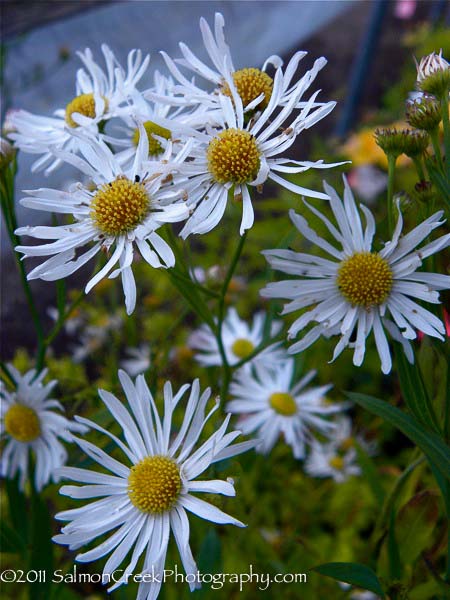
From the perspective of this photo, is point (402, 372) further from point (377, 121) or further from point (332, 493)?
point (377, 121)

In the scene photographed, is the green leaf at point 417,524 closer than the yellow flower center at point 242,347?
Yes

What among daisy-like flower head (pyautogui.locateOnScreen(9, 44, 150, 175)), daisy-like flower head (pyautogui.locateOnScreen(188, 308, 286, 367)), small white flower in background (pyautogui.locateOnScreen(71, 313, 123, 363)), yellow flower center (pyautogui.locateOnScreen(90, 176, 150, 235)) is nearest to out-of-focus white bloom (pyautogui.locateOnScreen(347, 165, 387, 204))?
daisy-like flower head (pyautogui.locateOnScreen(188, 308, 286, 367))

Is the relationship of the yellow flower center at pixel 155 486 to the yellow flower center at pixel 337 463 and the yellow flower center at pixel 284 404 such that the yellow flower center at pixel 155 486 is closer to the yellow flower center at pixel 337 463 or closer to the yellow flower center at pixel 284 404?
the yellow flower center at pixel 284 404

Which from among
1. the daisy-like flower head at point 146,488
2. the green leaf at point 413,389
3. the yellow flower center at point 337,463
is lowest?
the daisy-like flower head at point 146,488

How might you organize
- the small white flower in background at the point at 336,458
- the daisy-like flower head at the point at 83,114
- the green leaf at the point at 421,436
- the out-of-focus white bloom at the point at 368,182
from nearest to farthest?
the green leaf at the point at 421,436 < the daisy-like flower head at the point at 83,114 < the small white flower in background at the point at 336,458 < the out-of-focus white bloom at the point at 368,182

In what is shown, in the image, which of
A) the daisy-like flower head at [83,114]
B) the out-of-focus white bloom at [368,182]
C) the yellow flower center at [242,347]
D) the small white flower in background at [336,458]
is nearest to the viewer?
the daisy-like flower head at [83,114]

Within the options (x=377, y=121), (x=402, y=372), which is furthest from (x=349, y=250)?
(x=377, y=121)

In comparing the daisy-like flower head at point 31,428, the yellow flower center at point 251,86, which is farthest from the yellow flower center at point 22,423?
the yellow flower center at point 251,86
